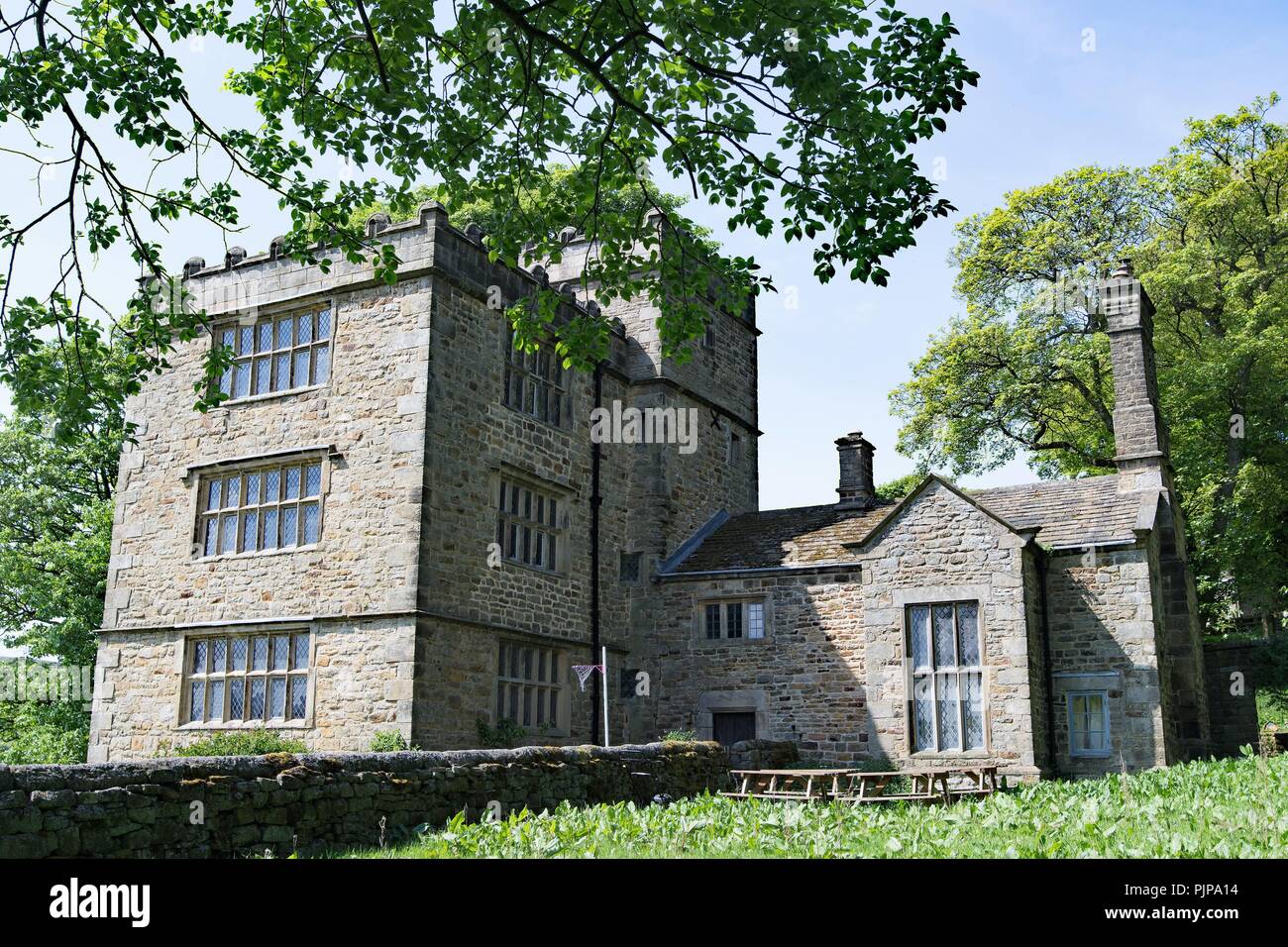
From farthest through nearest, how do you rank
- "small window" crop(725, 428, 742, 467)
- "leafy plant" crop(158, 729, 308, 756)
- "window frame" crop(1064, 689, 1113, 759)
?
"small window" crop(725, 428, 742, 467)
"window frame" crop(1064, 689, 1113, 759)
"leafy plant" crop(158, 729, 308, 756)

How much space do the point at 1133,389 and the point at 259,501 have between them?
16.4 meters

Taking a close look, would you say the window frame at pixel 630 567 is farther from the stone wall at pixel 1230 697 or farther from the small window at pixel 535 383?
the stone wall at pixel 1230 697

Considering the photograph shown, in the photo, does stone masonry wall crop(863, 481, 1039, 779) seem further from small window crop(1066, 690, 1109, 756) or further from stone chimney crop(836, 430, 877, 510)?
stone chimney crop(836, 430, 877, 510)

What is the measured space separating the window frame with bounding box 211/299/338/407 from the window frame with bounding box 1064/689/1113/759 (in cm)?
1398

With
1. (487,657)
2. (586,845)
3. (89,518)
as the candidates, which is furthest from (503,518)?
(89,518)

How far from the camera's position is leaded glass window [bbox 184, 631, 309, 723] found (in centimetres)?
1833

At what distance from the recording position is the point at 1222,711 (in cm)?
2352

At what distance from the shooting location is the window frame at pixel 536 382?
20656 mm

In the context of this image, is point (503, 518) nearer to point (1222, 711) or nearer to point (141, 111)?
point (141, 111)

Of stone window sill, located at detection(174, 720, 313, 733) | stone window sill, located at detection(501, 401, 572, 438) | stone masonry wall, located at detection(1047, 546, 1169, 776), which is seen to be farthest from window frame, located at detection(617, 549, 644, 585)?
stone masonry wall, located at detection(1047, 546, 1169, 776)

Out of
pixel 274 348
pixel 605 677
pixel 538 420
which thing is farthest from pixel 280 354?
pixel 605 677

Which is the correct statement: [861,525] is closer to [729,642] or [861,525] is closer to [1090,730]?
[729,642]

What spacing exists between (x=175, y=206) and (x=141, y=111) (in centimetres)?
115

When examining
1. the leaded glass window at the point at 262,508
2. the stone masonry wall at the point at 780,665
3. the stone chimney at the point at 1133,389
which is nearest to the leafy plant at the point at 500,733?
the leaded glass window at the point at 262,508
